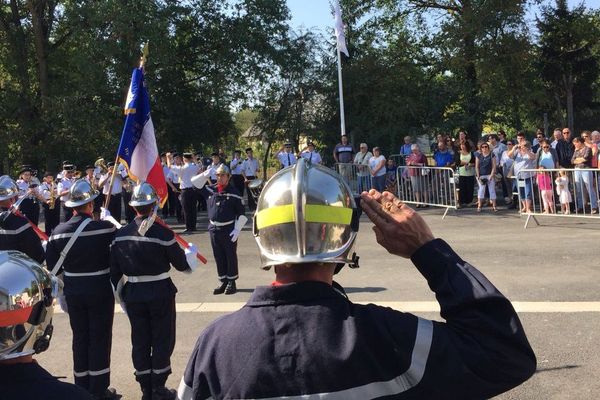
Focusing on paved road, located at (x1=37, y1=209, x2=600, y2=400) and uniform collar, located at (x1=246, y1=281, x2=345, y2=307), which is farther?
paved road, located at (x1=37, y1=209, x2=600, y2=400)

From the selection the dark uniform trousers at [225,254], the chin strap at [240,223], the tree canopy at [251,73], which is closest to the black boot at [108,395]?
the dark uniform trousers at [225,254]

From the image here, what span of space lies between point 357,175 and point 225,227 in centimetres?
938

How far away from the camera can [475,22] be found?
2616cm

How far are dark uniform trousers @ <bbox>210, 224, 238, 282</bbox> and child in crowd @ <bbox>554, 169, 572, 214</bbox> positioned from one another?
6901 millimetres

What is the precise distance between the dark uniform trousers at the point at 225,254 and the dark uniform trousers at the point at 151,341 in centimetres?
352

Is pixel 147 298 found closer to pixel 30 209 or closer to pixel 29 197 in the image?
pixel 30 209

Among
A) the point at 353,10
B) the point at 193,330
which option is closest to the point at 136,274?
the point at 193,330

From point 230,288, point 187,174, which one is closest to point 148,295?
point 230,288

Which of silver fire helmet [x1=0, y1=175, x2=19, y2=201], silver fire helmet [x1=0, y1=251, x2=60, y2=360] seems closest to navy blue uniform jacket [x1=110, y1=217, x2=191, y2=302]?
silver fire helmet [x1=0, y1=175, x2=19, y2=201]

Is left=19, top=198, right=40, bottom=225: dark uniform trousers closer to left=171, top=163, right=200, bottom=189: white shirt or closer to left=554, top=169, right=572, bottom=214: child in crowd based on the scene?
left=171, top=163, right=200, bottom=189: white shirt

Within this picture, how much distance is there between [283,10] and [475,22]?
29.7 ft

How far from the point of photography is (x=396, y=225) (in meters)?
1.88

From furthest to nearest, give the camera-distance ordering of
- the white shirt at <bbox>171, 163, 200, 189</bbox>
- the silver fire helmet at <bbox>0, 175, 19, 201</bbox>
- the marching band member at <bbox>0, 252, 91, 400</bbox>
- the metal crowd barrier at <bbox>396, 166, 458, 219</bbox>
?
the white shirt at <bbox>171, 163, 200, 189</bbox>, the metal crowd barrier at <bbox>396, 166, 458, 219</bbox>, the silver fire helmet at <bbox>0, 175, 19, 201</bbox>, the marching band member at <bbox>0, 252, 91, 400</bbox>

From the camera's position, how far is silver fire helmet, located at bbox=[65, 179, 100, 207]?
18.9ft
